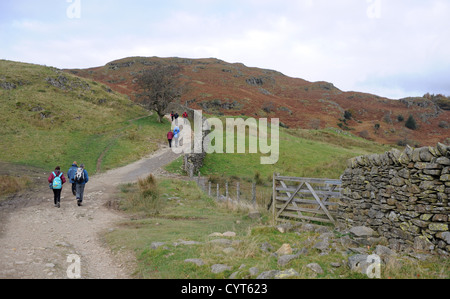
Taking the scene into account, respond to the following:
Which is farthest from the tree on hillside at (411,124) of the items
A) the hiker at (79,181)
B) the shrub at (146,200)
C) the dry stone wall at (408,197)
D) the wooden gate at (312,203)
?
the hiker at (79,181)

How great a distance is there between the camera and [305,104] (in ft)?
250

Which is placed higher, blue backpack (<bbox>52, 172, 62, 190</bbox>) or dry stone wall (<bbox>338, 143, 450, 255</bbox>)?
dry stone wall (<bbox>338, 143, 450, 255</bbox>)

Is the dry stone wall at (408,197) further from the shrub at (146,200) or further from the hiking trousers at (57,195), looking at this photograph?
the hiking trousers at (57,195)

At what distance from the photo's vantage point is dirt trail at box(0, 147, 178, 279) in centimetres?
647

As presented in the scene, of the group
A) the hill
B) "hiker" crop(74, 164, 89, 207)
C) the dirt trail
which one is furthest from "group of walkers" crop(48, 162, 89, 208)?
the hill

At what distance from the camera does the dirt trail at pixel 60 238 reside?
6.47m

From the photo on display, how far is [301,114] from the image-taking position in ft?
215

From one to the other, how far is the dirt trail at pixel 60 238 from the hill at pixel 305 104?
34356 millimetres

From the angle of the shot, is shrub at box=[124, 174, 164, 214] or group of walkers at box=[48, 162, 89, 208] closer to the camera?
group of walkers at box=[48, 162, 89, 208]

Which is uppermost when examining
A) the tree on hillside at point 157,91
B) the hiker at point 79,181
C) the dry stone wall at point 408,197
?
the tree on hillside at point 157,91

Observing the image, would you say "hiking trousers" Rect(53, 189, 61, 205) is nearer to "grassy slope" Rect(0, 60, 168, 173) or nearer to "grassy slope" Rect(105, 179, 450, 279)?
"grassy slope" Rect(105, 179, 450, 279)

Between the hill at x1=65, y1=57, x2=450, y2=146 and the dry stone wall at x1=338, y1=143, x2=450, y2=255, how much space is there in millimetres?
40750

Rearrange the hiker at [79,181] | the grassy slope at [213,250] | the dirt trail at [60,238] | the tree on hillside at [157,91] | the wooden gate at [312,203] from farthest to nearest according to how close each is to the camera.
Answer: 1. the tree on hillside at [157,91]
2. the hiker at [79,181]
3. the wooden gate at [312,203]
4. the dirt trail at [60,238]
5. the grassy slope at [213,250]

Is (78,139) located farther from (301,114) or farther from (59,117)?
(301,114)
